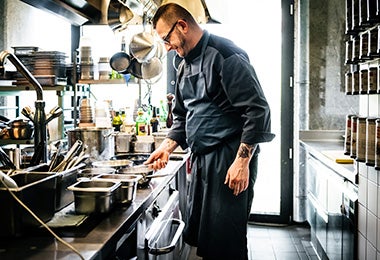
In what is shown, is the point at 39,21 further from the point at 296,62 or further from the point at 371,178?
the point at 371,178

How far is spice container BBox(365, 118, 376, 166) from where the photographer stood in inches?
79.4

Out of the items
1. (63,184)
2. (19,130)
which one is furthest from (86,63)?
(63,184)

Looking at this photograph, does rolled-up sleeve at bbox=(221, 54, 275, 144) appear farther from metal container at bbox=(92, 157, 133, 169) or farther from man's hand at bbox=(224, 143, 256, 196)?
metal container at bbox=(92, 157, 133, 169)

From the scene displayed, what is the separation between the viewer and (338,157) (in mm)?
2988

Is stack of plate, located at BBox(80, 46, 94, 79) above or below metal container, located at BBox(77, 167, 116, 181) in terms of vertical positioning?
above

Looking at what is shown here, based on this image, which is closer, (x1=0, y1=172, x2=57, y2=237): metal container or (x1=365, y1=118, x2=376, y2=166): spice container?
(x1=0, y1=172, x2=57, y2=237): metal container

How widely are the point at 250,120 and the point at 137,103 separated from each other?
197cm

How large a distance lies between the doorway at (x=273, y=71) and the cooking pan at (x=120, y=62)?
54.7 inches

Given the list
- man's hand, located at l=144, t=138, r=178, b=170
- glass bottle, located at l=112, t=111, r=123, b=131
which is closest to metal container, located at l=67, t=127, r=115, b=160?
man's hand, located at l=144, t=138, r=178, b=170

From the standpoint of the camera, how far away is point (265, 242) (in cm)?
392

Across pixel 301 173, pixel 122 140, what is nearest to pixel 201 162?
pixel 122 140

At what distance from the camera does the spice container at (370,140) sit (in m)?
2.02

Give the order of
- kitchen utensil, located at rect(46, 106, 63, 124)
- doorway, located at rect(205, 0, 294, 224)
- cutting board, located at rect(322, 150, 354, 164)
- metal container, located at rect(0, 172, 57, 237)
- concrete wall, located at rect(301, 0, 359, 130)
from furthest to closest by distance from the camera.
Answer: doorway, located at rect(205, 0, 294, 224), concrete wall, located at rect(301, 0, 359, 130), cutting board, located at rect(322, 150, 354, 164), kitchen utensil, located at rect(46, 106, 63, 124), metal container, located at rect(0, 172, 57, 237)

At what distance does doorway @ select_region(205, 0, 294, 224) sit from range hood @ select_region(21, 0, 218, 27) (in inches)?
37.5
